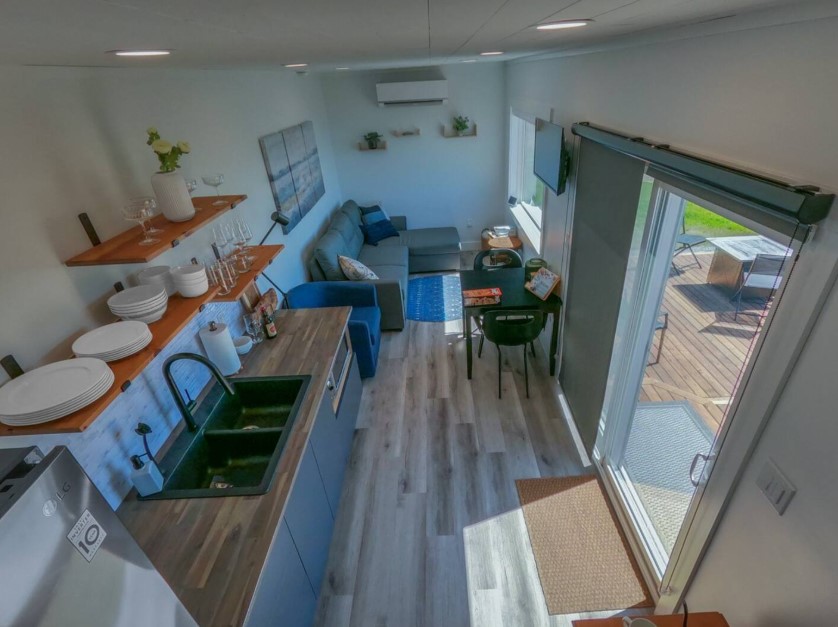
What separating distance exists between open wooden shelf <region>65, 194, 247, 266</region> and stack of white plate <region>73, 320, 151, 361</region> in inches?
9.2

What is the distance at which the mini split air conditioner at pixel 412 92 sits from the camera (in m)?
5.10

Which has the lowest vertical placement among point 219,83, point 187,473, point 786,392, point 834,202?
point 187,473

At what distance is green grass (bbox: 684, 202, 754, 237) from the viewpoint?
2.12 meters

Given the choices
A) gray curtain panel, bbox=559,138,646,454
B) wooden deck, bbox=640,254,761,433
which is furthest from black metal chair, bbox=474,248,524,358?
wooden deck, bbox=640,254,761,433

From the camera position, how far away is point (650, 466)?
104 inches

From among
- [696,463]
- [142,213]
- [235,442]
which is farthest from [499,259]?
[142,213]

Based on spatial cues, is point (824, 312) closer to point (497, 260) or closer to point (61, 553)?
point (61, 553)

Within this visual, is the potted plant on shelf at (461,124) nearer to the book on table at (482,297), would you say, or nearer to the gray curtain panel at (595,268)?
the book on table at (482,297)

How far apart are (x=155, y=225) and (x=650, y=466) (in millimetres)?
3066

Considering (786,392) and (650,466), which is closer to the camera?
(786,392)

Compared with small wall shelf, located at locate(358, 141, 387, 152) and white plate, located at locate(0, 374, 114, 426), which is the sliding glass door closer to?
white plate, located at locate(0, 374, 114, 426)

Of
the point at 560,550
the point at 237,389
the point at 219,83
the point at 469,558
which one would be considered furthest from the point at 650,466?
the point at 219,83

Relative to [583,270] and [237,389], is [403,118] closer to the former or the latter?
[583,270]

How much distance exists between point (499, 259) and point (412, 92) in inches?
101
